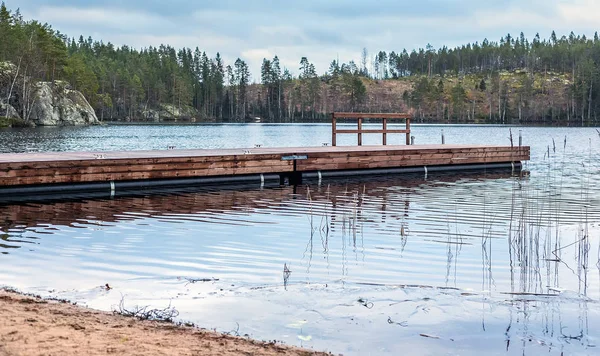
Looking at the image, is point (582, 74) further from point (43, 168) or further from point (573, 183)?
point (43, 168)

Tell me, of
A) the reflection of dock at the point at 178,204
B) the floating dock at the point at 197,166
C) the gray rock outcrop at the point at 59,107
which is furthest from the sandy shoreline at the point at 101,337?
the gray rock outcrop at the point at 59,107

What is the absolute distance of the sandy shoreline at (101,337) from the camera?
5105 millimetres

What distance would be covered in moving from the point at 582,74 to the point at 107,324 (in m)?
144

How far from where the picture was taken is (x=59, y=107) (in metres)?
93.4

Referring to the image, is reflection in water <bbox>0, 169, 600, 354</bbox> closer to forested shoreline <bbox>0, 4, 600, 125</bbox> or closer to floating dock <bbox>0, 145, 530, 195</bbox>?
floating dock <bbox>0, 145, 530, 195</bbox>

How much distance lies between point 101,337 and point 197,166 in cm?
1361

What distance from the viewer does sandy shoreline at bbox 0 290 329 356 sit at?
511cm

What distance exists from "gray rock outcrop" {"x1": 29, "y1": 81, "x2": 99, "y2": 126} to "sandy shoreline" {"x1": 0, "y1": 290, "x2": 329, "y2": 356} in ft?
275

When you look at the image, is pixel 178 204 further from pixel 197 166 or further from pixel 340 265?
pixel 340 265

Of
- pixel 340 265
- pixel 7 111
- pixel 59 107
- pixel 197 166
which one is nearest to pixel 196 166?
pixel 197 166

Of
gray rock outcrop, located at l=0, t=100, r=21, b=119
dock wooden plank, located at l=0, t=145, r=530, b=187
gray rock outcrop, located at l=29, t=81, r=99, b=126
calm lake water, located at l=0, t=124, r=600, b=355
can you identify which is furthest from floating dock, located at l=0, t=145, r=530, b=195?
gray rock outcrop, located at l=29, t=81, r=99, b=126

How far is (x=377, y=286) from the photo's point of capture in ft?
Result: 27.0

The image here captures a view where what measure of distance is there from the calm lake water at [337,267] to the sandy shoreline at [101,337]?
1.86ft

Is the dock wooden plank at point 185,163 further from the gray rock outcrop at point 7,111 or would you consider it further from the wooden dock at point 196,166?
the gray rock outcrop at point 7,111
